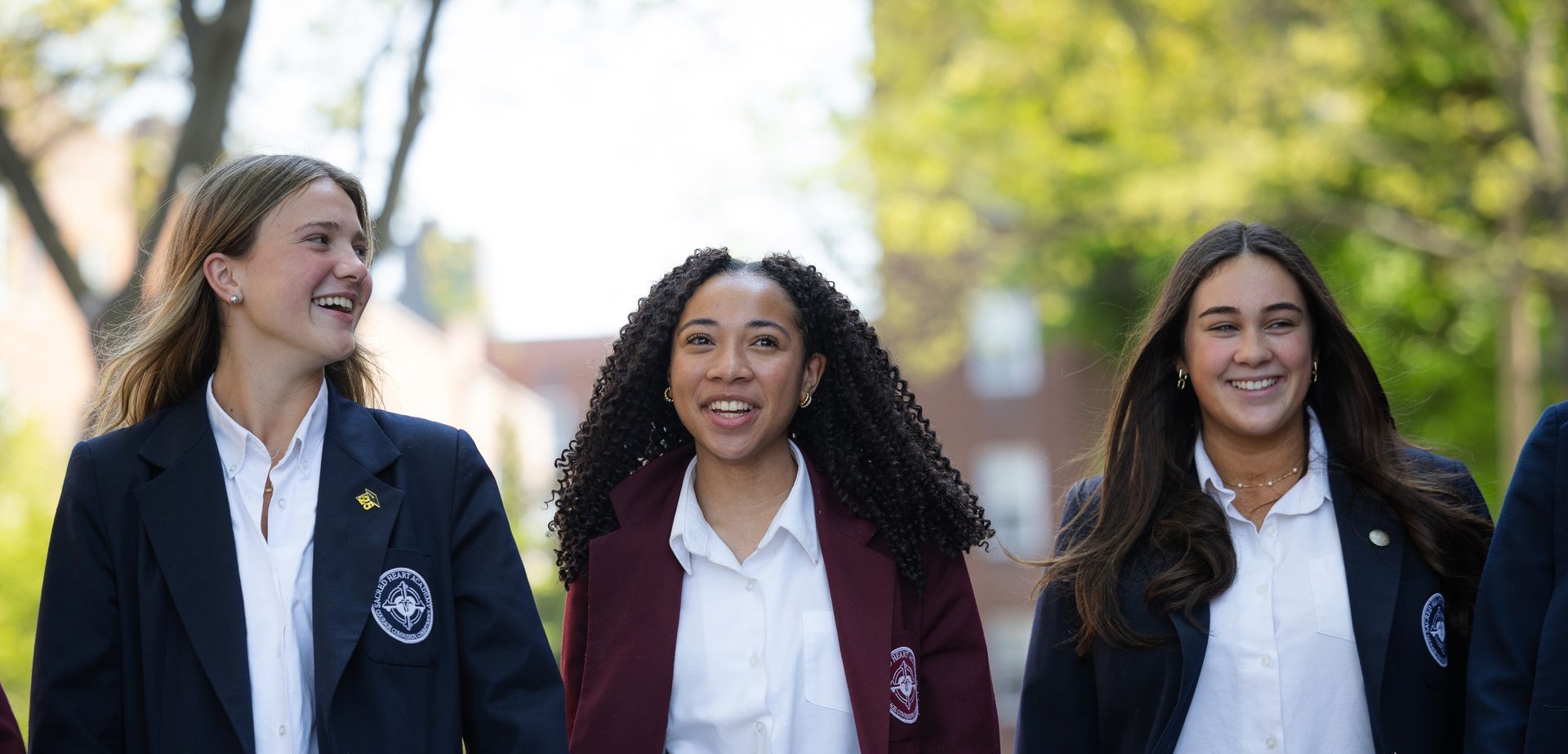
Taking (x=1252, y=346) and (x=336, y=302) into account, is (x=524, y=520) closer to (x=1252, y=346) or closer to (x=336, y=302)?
(x=336, y=302)

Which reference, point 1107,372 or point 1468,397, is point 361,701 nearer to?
point 1107,372

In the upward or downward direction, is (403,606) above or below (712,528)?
below

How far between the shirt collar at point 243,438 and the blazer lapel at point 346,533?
0.12 feet

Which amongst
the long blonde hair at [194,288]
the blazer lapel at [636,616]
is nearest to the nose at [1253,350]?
the blazer lapel at [636,616]

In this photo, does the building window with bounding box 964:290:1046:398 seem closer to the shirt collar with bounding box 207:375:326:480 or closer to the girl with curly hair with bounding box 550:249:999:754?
the girl with curly hair with bounding box 550:249:999:754

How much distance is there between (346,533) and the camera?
3666mm

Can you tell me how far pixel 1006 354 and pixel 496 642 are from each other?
23308 millimetres

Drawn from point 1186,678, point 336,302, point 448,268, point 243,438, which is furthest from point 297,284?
point 448,268

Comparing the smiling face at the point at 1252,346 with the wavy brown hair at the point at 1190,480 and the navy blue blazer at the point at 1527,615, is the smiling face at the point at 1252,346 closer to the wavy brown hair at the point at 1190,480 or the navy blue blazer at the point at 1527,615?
the wavy brown hair at the point at 1190,480

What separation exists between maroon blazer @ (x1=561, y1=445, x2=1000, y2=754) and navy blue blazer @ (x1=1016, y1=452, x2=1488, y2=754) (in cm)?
22

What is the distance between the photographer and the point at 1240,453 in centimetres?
445

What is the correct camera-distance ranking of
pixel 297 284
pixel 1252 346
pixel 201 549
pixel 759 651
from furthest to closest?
1. pixel 1252 346
2. pixel 759 651
3. pixel 297 284
4. pixel 201 549

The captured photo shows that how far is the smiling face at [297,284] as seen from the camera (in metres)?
3.83

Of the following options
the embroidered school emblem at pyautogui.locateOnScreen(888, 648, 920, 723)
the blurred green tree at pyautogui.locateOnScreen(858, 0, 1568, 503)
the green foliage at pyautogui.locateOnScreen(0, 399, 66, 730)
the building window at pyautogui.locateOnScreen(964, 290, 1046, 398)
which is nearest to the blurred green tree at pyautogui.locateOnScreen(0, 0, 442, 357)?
the embroidered school emblem at pyautogui.locateOnScreen(888, 648, 920, 723)
